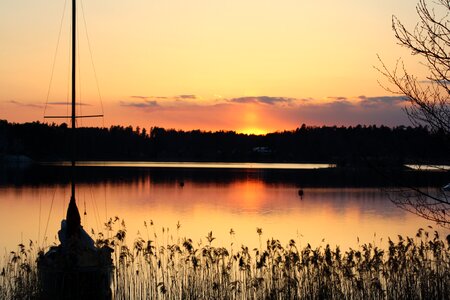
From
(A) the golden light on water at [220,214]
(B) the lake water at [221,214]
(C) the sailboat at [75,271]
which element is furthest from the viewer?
(A) the golden light on water at [220,214]

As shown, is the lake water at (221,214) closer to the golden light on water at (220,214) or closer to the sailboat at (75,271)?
the golden light on water at (220,214)

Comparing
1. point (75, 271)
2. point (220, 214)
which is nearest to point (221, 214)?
point (220, 214)

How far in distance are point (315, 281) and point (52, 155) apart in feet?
524

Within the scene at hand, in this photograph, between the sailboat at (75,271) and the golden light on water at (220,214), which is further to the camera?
the golden light on water at (220,214)

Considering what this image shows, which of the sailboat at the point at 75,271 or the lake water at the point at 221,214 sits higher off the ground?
the sailboat at the point at 75,271

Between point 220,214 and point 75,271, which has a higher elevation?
point 75,271

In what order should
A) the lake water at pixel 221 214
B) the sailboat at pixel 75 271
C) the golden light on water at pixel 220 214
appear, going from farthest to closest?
1. the golden light on water at pixel 220 214
2. the lake water at pixel 221 214
3. the sailboat at pixel 75 271

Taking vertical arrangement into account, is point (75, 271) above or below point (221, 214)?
above

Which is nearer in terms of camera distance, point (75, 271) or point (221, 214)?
point (75, 271)

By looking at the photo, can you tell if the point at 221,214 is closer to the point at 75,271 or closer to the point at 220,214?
the point at 220,214

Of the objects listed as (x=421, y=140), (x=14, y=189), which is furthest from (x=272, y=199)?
(x=421, y=140)

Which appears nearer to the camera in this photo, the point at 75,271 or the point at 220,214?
the point at 75,271

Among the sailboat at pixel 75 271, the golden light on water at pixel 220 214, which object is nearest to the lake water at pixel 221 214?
the golden light on water at pixel 220 214

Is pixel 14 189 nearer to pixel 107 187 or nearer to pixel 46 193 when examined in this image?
pixel 46 193
